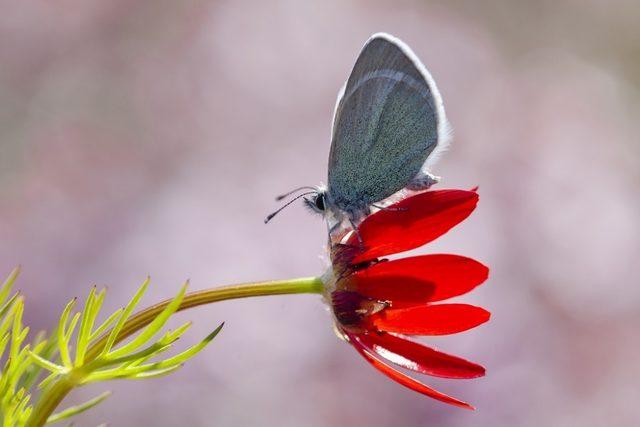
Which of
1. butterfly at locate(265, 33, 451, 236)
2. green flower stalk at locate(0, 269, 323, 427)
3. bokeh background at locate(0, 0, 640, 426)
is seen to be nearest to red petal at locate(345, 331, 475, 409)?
green flower stalk at locate(0, 269, 323, 427)

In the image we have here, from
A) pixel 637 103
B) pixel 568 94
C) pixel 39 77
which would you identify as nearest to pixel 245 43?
pixel 39 77

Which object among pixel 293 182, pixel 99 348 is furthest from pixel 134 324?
pixel 293 182

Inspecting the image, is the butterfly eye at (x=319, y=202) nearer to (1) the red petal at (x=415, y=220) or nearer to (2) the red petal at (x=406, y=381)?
(1) the red petal at (x=415, y=220)

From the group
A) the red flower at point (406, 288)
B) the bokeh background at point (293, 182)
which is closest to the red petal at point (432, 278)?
the red flower at point (406, 288)

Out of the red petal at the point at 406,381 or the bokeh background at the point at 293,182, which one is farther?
the bokeh background at the point at 293,182

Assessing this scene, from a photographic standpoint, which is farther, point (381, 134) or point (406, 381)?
point (381, 134)

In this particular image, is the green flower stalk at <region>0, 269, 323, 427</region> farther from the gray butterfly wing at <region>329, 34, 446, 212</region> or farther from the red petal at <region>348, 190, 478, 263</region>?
the gray butterfly wing at <region>329, 34, 446, 212</region>

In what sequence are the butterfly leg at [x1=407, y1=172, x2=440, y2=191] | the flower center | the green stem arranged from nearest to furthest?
the green stem, the flower center, the butterfly leg at [x1=407, y1=172, x2=440, y2=191]

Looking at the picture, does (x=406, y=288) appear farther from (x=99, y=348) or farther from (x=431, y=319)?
(x=99, y=348)

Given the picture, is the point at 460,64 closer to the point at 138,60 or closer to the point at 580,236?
the point at 580,236
